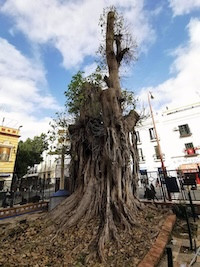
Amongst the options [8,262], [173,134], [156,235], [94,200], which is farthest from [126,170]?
[173,134]

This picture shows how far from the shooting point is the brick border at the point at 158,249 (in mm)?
2590

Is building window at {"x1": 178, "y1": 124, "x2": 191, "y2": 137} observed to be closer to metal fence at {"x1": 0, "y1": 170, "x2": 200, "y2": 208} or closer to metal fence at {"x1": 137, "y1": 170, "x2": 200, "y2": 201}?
metal fence at {"x1": 0, "y1": 170, "x2": 200, "y2": 208}

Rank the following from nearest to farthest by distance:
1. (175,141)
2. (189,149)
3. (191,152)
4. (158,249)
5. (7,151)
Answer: (158,249) → (7,151) → (191,152) → (189,149) → (175,141)

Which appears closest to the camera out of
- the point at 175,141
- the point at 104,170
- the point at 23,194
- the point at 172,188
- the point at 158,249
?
the point at 158,249


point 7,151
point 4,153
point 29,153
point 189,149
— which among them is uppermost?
point 29,153

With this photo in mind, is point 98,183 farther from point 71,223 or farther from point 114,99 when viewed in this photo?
point 114,99

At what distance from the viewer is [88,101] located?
7164 mm

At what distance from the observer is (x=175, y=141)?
58.3 feet

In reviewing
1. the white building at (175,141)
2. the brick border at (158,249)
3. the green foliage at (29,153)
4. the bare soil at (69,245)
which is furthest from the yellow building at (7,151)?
the brick border at (158,249)

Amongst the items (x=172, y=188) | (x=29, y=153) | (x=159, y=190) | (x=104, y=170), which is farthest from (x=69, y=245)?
(x=29, y=153)

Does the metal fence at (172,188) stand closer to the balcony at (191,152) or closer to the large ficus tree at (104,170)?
the large ficus tree at (104,170)

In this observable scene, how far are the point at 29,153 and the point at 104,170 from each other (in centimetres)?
2003

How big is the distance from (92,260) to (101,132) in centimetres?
391

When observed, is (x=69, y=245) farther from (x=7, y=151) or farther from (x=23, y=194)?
(x=7, y=151)
